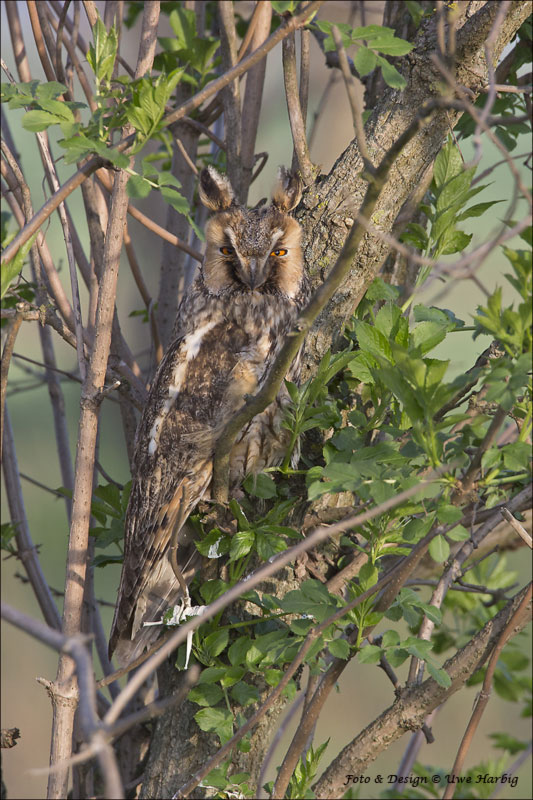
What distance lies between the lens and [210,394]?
168cm

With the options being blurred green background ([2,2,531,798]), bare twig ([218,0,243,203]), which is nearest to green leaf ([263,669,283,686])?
bare twig ([218,0,243,203])

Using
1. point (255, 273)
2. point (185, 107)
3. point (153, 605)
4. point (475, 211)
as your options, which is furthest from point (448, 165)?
point (153, 605)

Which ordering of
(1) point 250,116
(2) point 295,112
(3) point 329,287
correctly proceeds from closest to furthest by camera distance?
(3) point 329,287 → (2) point 295,112 → (1) point 250,116

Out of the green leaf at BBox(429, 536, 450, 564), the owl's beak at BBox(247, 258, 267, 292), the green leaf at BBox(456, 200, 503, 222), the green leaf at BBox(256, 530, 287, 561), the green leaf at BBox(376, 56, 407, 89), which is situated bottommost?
the green leaf at BBox(429, 536, 450, 564)

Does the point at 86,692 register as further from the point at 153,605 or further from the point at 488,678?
the point at 153,605

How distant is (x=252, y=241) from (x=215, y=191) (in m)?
0.17

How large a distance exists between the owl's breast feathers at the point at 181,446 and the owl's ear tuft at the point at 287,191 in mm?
303

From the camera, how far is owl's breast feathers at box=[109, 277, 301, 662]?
5.42ft

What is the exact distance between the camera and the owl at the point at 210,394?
5.44ft

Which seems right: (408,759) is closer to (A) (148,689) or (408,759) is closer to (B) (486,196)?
(A) (148,689)

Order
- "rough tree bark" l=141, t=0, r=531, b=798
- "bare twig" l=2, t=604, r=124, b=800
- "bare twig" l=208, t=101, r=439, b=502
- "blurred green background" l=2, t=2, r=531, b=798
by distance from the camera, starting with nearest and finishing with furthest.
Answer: "bare twig" l=2, t=604, r=124, b=800
"bare twig" l=208, t=101, r=439, b=502
"rough tree bark" l=141, t=0, r=531, b=798
"blurred green background" l=2, t=2, r=531, b=798

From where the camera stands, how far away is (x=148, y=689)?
190 centimetres

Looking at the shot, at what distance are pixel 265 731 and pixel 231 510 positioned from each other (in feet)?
1.55

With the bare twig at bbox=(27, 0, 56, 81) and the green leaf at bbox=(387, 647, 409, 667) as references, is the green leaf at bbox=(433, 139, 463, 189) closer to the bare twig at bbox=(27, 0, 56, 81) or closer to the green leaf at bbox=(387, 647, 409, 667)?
the green leaf at bbox=(387, 647, 409, 667)
